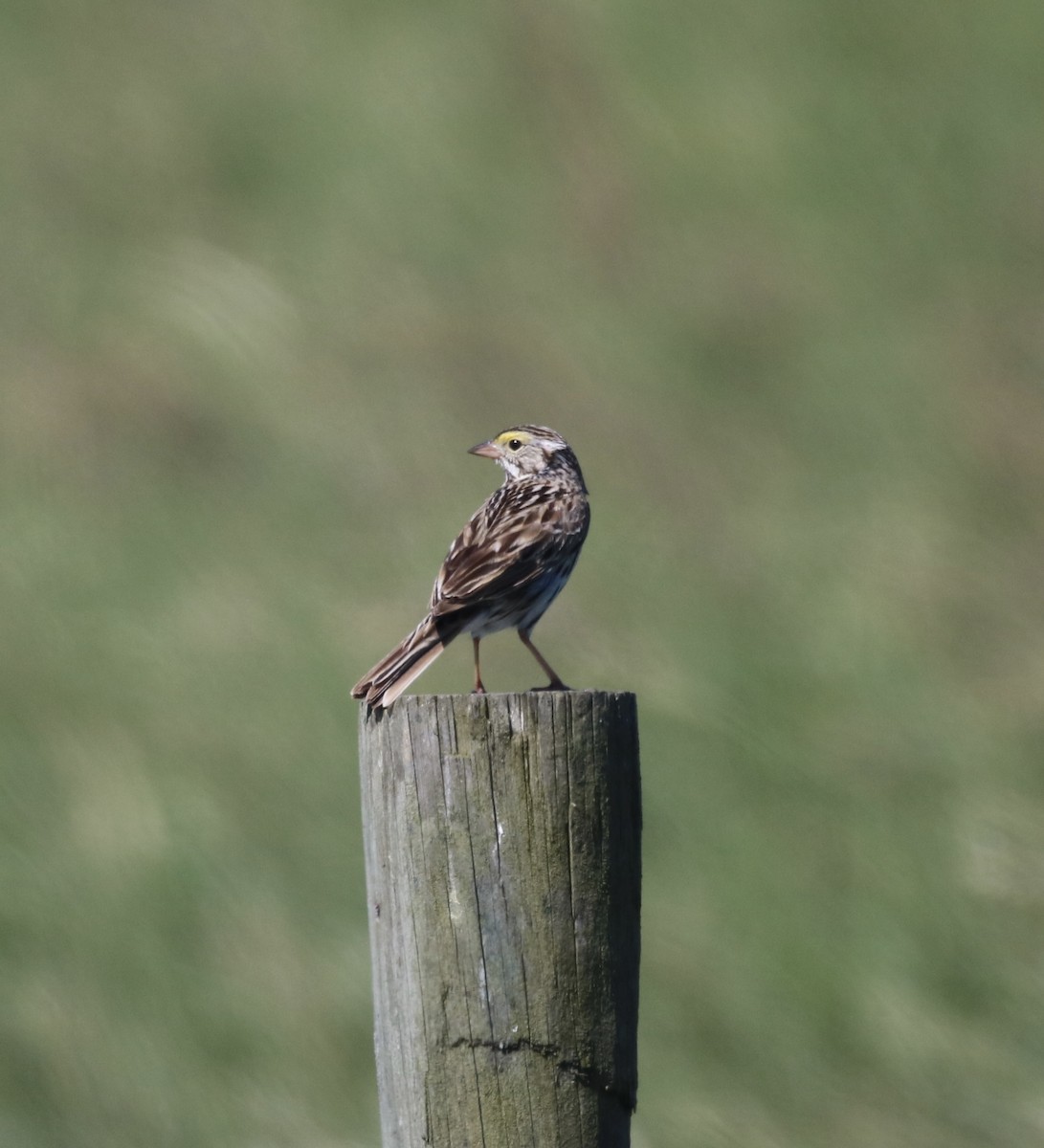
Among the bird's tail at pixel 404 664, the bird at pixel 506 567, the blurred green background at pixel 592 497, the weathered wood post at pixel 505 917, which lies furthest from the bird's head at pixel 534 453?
the weathered wood post at pixel 505 917

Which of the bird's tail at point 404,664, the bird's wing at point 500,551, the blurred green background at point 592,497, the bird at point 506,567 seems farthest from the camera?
A: the blurred green background at point 592,497

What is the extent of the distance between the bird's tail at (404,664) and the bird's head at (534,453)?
5.59 ft

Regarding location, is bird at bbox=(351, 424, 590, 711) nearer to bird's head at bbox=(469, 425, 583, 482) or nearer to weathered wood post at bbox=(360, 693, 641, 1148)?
bird's head at bbox=(469, 425, 583, 482)

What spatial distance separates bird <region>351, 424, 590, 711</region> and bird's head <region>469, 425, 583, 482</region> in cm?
18

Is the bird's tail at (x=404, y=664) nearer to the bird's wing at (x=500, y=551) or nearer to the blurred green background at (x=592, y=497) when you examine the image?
the bird's wing at (x=500, y=551)

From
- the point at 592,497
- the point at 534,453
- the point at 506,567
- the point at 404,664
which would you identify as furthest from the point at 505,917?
the point at 592,497

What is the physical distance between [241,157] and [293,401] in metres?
3.08

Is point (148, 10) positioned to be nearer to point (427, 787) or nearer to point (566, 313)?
point (566, 313)

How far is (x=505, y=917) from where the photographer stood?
4.29 meters

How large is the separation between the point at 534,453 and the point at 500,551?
4.70 feet

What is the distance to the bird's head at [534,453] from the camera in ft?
27.1

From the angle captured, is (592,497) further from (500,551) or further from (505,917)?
(505,917)

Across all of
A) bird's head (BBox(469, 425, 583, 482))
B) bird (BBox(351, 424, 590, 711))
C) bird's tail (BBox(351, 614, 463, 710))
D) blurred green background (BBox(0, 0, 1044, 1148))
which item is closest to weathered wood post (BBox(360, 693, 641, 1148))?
bird's tail (BBox(351, 614, 463, 710))

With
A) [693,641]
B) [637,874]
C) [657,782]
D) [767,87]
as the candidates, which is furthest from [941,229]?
[637,874]
